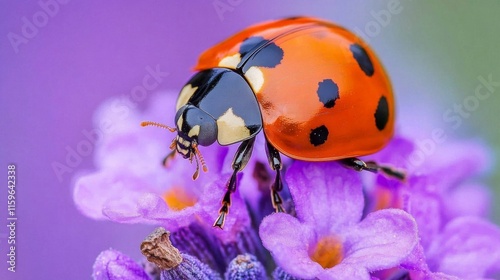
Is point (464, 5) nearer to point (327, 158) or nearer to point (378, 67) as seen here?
point (378, 67)

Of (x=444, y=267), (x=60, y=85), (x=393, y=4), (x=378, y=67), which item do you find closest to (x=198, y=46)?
(x=60, y=85)

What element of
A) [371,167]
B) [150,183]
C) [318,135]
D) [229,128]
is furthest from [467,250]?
[150,183]

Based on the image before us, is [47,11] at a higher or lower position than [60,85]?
higher

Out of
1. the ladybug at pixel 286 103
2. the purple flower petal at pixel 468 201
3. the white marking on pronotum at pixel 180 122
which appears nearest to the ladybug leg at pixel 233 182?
the ladybug at pixel 286 103

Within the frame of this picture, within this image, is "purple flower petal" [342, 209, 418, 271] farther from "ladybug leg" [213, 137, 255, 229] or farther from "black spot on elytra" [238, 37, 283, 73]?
"black spot on elytra" [238, 37, 283, 73]

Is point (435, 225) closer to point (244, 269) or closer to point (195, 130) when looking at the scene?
point (244, 269)

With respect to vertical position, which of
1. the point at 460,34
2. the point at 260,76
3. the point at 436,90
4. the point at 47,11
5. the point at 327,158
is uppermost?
the point at 47,11
